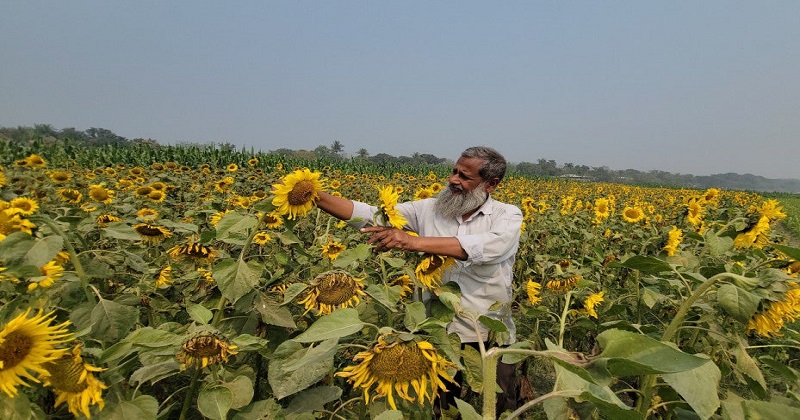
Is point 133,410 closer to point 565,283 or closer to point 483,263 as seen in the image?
point 483,263

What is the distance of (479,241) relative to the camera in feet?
6.32

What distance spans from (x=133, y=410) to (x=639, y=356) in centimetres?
100

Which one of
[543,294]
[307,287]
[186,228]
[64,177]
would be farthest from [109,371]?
Answer: [64,177]

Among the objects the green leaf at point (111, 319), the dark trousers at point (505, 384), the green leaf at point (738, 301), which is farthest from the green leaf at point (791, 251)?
the dark trousers at point (505, 384)

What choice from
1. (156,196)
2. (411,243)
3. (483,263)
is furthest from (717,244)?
(156,196)

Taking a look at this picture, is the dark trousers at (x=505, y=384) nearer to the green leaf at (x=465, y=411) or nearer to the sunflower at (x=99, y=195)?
the green leaf at (x=465, y=411)

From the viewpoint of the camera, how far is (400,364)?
0.90 m

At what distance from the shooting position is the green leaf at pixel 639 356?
52 centimetres

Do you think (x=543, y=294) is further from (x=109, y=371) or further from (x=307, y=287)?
(x=109, y=371)

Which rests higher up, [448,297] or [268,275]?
[448,297]

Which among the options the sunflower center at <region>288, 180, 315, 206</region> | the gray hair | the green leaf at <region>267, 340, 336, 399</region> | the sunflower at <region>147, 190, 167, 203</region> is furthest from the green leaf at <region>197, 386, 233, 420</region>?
the sunflower at <region>147, 190, 167, 203</region>

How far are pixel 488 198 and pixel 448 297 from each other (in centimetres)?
153

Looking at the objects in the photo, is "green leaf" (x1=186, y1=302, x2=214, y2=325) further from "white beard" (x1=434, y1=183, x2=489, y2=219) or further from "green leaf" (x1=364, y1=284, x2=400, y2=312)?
"white beard" (x1=434, y1=183, x2=489, y2=219)

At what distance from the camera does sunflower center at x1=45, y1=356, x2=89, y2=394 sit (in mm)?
856
